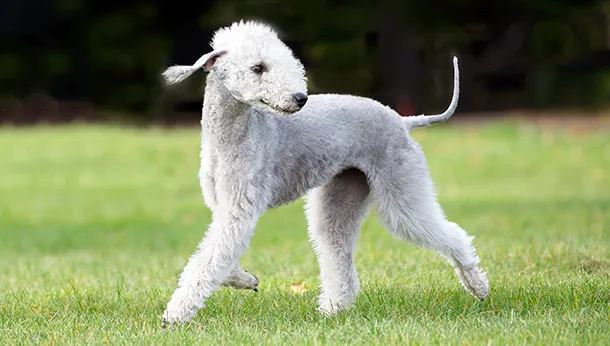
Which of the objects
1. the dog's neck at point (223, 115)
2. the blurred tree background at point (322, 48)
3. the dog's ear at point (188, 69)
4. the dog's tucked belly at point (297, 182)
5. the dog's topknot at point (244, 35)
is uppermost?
the dog's topknot at point (244, 35)

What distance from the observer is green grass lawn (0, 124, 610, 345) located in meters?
5.47

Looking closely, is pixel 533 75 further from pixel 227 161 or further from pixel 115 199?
pixel 227 161

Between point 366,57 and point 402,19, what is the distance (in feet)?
7.84

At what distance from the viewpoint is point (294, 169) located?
19.4 ft

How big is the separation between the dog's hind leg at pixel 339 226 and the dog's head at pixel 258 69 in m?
1.07

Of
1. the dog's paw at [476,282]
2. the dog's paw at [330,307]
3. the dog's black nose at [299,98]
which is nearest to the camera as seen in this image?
the dog's black nose at [299,98]

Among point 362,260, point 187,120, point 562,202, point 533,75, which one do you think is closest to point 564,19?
point 533,75

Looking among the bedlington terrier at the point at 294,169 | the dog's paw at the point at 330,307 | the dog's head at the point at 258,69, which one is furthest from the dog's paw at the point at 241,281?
the dog's head at the point at 258,69

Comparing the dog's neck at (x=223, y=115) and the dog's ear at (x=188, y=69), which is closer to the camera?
the dog's ear at (x=188, y=69)

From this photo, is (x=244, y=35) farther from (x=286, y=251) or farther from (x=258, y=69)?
(x=286, y=251)

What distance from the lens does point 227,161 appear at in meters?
5.62

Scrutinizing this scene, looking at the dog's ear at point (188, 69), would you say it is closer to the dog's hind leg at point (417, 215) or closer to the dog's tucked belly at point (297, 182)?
the dog's tucked belly at point (297, 182)

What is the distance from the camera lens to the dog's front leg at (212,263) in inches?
212

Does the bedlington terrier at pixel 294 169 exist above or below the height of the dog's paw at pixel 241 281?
above
